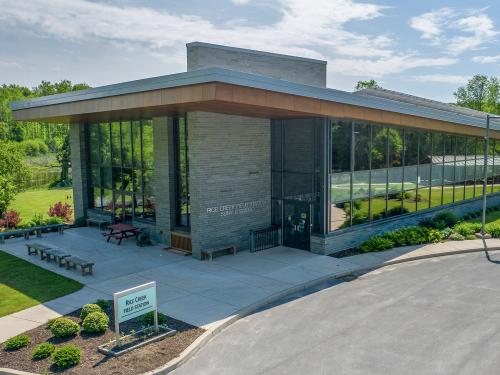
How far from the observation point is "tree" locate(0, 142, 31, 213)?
2853cm

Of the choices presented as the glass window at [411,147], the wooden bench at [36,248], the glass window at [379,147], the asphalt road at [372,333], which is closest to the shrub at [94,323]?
the asphalt road at [372,333]

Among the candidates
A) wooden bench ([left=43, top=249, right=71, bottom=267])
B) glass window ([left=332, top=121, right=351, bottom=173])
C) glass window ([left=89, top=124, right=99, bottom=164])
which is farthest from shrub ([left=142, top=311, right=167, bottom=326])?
glass window ([left=89, top=124, right=99, bottom=164])

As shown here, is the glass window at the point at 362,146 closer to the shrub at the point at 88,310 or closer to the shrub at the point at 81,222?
the shrub at the point at 88,310

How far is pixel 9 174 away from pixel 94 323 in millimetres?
23379

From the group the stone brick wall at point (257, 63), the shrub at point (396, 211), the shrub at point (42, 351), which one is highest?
the stone brick wall at point (257, 63)

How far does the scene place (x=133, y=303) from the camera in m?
11.1

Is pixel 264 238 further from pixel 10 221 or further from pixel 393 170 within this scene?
pixel 10 221

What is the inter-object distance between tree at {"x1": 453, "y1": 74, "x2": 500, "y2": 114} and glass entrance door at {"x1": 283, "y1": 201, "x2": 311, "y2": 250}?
179 feet

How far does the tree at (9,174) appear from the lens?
1123 inches

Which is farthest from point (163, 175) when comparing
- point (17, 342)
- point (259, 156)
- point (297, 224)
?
point (17, 342)

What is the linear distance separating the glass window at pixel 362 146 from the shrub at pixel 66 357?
14.0 metres

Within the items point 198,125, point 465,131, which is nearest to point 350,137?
point 198,125

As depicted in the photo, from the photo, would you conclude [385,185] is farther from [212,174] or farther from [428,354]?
[428,354]

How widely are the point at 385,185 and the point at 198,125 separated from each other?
9.70 metres
